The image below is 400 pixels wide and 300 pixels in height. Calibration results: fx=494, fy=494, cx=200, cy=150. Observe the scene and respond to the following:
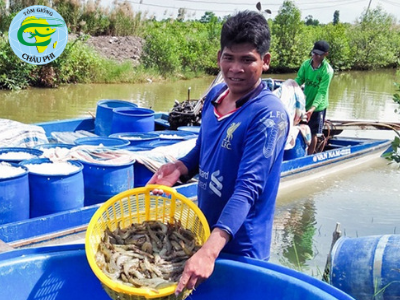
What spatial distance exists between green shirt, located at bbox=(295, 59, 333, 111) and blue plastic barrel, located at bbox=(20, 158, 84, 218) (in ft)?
13.8

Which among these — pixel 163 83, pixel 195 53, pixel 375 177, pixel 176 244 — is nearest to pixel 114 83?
pixel 163 83

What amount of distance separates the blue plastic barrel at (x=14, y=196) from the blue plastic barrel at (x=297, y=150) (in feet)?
13.5

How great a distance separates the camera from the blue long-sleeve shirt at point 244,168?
1849 millimetres

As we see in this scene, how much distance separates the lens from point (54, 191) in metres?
4.45

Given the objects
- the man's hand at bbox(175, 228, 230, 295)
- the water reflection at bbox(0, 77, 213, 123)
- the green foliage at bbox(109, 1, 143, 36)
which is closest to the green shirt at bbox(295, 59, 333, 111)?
Answer: the water reflection at bbox(0, 77, 213, 123)

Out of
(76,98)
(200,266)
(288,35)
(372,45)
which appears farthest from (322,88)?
(372,45)

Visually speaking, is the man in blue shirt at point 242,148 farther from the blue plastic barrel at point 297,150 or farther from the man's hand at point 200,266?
the blue plastic barrel at point 297,150

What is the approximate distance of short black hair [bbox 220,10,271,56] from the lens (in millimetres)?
1940

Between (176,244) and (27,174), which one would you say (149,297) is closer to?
(176,244)

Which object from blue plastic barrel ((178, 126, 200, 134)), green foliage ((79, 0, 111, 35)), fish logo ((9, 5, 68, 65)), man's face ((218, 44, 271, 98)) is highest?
green foliage ((79, 0, 111, 35))

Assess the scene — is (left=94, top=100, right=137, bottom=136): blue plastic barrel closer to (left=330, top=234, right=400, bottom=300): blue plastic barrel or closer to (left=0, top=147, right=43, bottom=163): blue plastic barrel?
(left=0, top=147, right=43, bottom=163): blue plastic barrel

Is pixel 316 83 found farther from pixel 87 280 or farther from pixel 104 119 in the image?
pixel 87 280

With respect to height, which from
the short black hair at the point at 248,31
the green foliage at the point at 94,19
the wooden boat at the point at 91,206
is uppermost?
the green foliage at the point at 94,19

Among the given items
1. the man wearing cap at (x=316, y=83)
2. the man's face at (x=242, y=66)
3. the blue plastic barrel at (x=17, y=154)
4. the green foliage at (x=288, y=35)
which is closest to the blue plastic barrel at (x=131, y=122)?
the blue plastic barrel at (x=17, y=154)
